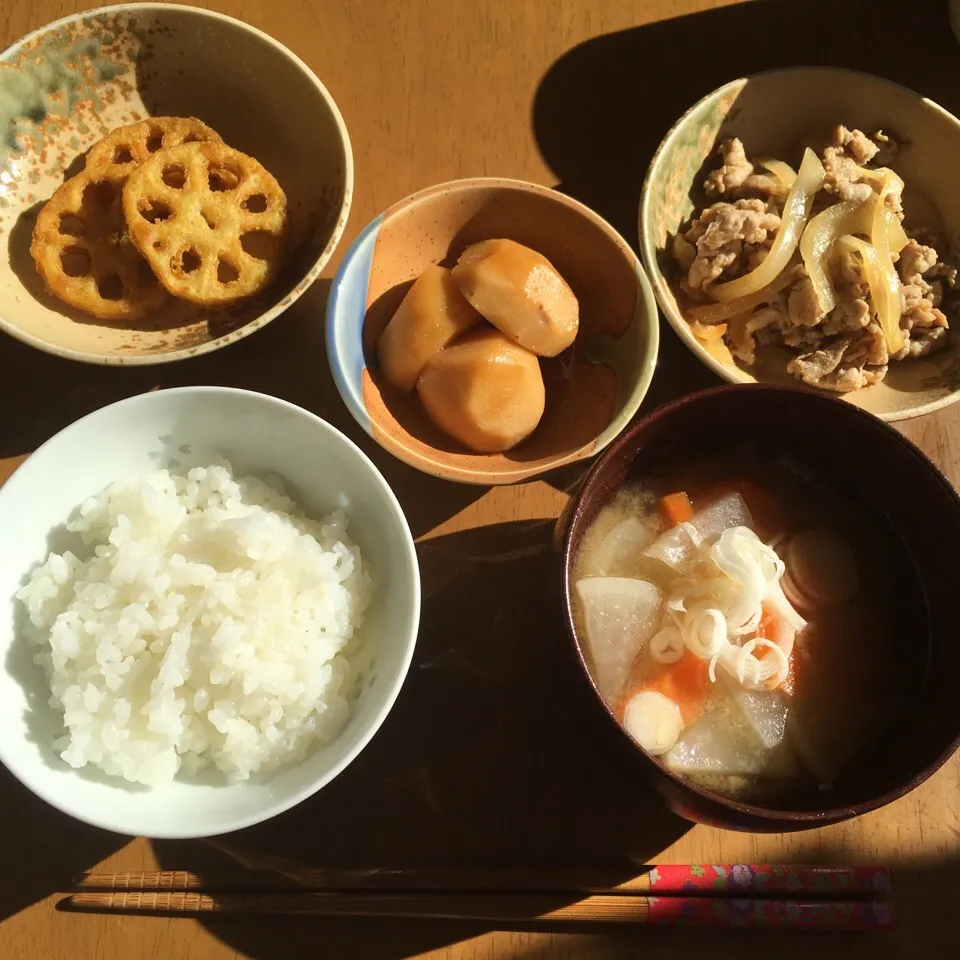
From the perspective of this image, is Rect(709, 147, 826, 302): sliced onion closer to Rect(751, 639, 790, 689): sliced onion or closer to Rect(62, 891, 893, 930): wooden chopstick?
Rect(751, 639, 790, 689): sliced onion

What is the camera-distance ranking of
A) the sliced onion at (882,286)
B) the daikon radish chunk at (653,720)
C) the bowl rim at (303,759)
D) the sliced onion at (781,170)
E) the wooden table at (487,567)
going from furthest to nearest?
1. the sliced onion at (781,170)
2. the sliced onion at (882,286)
3. the wooden table at (487,567)
4. the daikon radish chunk at (653,720)
5. the bowl rim at (303,759)

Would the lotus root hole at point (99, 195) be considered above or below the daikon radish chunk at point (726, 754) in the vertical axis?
above

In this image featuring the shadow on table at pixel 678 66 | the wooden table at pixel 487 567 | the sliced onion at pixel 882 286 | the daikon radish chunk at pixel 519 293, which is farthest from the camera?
the shadow on table at pixel 678 66

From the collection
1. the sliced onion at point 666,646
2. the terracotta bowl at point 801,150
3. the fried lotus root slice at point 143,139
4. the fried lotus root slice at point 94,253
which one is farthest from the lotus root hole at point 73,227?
the sliced onion at point 666,646

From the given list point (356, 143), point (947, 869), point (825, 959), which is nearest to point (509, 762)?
point (825, 959)

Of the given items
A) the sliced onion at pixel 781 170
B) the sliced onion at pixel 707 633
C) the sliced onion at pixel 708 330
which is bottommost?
the sliced onion at pixel 707 633

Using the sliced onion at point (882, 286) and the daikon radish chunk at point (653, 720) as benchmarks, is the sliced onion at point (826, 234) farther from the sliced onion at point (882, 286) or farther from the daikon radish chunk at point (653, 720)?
the daikon radish chunk at point (653, 720)

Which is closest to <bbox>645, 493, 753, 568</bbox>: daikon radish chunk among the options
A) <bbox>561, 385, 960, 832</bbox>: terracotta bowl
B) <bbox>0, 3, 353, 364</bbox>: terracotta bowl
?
<bbox>561, 385, 960, 832</bbox>: terracotta bowl
